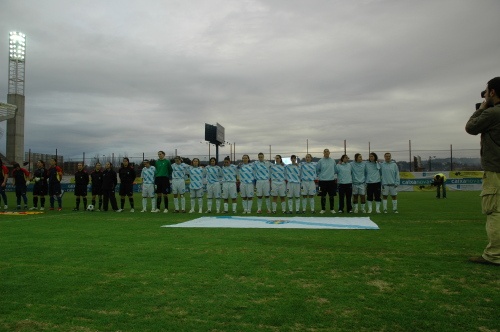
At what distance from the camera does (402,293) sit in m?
3.73

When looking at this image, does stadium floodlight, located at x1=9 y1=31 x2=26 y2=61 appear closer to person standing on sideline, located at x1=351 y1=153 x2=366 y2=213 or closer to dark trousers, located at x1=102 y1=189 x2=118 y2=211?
dark trousers, located at x1=102 y1=189 x2=118 y2=211

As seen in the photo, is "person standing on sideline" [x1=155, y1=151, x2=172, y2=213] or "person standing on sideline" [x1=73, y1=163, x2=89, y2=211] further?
"person standing on sideline" [x1=73, y1=163, x2=89, y2=211]

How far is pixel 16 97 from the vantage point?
41719mm

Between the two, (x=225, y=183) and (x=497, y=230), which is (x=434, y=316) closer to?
(x=497, y=230)

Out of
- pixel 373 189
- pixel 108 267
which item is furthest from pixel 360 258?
pixel 373 189

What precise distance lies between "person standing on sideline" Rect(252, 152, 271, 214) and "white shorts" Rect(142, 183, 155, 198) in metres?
4.03

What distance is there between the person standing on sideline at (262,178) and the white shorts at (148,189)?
403 centimetres

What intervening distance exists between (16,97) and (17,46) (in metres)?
5.80

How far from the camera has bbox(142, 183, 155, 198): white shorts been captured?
47.4ft

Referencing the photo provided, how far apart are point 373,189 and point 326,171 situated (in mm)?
1669

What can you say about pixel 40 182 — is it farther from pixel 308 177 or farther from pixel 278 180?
pixel 308 177

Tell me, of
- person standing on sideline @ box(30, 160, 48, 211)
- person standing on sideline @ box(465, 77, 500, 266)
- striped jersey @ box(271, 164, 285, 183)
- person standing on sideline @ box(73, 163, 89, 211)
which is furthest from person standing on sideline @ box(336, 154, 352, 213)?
person standing on sideline @ box(30, 160, 48, 211)

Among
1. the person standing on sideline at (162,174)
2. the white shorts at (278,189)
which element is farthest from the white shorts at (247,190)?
the person standing on sideline at (162,174)

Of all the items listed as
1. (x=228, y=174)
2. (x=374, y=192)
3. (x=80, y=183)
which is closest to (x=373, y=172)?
(x=374, y=192)
